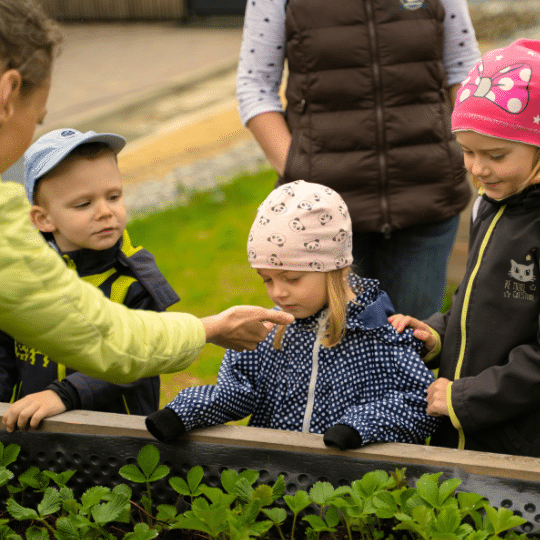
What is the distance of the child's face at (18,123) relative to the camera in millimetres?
1621

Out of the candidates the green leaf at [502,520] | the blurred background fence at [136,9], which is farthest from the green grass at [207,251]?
the blurred background fence at [136,9]

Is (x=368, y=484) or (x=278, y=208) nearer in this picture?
(x=368, y=484)

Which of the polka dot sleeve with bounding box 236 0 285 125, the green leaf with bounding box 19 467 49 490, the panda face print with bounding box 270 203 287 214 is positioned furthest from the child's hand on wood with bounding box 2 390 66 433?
the polka dot sleeve with bounding box 236 0 285 125

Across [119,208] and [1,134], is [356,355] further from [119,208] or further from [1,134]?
[1,134]

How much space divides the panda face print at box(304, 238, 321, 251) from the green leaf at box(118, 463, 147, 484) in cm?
75

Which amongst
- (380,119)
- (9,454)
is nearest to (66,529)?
(9,454)

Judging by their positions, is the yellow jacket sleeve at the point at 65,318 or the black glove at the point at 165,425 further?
the black glove at the point at 165,425

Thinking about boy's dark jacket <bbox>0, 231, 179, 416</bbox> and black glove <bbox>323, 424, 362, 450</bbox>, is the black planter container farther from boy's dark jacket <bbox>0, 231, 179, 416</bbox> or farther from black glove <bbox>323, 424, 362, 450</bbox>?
boy's dark jacket <bbox>0, 231, 179, 416</bbox>

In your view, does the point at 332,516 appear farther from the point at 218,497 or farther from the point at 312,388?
the point at 312,388

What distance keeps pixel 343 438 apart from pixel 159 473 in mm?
420

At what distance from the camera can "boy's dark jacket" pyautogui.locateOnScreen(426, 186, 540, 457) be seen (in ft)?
6.18

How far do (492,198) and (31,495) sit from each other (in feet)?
4.52

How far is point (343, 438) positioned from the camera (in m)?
1.68

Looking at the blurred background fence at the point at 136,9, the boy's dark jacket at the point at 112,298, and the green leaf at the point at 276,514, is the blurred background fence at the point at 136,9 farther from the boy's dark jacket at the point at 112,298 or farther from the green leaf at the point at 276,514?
the green leaf at the point at 276,514
